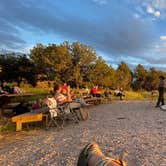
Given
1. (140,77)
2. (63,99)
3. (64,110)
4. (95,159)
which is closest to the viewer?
(95,159)

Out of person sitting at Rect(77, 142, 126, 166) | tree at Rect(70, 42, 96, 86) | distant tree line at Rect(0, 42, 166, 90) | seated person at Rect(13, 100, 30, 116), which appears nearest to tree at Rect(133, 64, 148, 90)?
distant tree line at Rect(0, 42, 166, 90)

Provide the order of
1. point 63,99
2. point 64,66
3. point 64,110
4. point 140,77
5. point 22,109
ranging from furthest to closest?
1. point 140,77
2. point 64,66
3. point 22,109
4. point 63,99
5. point 64,110

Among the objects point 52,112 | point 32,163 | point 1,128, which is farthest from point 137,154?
point 1,128

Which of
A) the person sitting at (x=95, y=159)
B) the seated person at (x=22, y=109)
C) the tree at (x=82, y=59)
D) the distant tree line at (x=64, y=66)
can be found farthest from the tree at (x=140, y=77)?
the person sitting at (x=95, y=159)

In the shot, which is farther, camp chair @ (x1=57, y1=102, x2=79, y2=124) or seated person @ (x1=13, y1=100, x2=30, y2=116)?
seated person @ (x1=13, y1=100, x2=30, y2=116)

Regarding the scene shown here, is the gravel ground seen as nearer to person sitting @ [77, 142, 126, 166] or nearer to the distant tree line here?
person sitting @ [77, 142, 126, 166]

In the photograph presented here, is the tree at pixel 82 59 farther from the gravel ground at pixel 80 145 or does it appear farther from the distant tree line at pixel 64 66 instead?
the gravel ground at pixel 80 145

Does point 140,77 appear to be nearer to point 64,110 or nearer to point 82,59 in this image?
point 82,59

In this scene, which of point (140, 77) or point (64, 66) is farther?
point (140, 77)

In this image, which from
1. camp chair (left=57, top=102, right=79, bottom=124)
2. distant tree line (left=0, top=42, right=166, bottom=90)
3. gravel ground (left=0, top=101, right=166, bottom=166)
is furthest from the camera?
distant tree line (left=0, top=42, right=166, bottom=90)

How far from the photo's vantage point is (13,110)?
898cm

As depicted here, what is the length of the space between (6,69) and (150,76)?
2790 cm

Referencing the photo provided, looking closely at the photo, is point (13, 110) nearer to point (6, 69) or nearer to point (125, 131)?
point (125, 131)

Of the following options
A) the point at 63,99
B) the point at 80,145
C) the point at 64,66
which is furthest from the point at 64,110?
the point at 64,66
